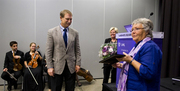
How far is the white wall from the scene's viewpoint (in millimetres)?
3873

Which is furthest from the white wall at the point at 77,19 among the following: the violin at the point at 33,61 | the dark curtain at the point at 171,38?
the dark curtain at the point at 171,38

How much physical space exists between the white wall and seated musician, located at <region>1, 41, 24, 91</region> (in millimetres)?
400

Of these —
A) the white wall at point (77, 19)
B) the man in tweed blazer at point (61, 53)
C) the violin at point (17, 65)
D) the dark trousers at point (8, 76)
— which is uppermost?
the white wall at point (77, 19)

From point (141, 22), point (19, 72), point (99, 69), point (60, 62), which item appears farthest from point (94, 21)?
point (141, 22)

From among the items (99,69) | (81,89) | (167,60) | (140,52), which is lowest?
(81,89)

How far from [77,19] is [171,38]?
3.00m

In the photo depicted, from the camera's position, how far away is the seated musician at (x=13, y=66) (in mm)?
3278

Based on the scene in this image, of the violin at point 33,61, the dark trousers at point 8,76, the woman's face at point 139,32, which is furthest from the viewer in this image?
the violin at point 33,61

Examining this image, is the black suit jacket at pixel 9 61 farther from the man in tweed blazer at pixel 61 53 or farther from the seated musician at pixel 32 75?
the man in tweed blazer at pixel 61 53

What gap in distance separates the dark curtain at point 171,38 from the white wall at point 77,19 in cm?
76

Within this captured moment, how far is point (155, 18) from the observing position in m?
5.14

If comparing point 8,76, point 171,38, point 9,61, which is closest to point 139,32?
point 8,76

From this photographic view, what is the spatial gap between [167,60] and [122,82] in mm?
3752

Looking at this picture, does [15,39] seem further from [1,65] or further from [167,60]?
[167,60]
